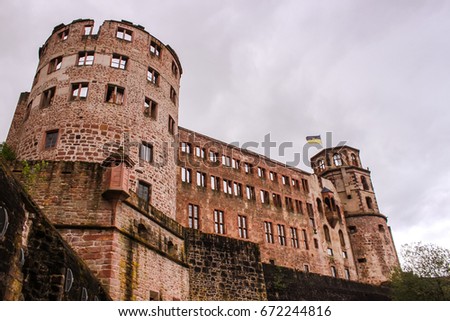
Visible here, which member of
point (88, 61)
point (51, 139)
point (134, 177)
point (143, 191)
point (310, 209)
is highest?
point (310, 209)

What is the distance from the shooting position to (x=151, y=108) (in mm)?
20672

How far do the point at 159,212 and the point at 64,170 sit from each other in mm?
→ 4486

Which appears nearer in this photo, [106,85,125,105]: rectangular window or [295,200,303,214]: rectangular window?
[106,85,125,105]: rectangular window

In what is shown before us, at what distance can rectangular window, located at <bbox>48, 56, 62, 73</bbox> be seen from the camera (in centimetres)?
2055

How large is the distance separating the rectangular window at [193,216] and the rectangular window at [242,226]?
482 centimetres

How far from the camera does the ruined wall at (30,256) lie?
22.3 ft

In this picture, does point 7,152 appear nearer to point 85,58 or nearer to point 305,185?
point 85,58

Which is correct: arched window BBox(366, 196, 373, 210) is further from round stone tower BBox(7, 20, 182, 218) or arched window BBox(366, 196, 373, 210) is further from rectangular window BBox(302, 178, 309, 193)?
round stone tower BBox(7, 20, 182, 218)

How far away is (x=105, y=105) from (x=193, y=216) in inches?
532

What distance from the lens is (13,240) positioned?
23.0 ft

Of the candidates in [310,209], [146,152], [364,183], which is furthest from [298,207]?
[146,152]

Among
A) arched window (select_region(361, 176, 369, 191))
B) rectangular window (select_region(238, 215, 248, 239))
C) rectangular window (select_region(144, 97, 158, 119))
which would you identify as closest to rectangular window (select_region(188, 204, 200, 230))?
rectangular window (select_region(238, 215, 248, 239))

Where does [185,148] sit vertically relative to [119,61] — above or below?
above

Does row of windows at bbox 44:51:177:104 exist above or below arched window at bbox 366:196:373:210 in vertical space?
below
